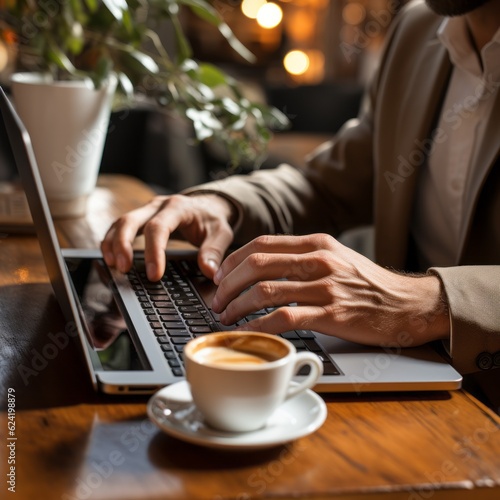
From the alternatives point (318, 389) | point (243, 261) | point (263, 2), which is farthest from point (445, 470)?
point (263, 2)

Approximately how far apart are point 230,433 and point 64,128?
866mm

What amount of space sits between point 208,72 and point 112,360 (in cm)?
94

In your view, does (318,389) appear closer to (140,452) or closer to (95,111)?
(140,452)

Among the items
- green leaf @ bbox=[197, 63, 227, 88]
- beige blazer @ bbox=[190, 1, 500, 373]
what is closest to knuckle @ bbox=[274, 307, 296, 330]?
beige blazer @ bbox=[190, 1, 500, 373]

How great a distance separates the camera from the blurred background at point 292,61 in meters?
3.66

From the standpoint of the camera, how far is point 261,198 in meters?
1.28

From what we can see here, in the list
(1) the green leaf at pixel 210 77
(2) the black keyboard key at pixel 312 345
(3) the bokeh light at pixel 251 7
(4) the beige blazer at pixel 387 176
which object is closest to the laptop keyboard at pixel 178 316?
(2) the black keyboard key at pixel 312 345

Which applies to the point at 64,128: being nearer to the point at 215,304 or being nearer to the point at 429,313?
the point at 215,304

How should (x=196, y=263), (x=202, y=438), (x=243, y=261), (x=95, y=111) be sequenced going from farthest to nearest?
(x=95, y=111)
(x=196, y=263)
(x=243, y=261)
(x=202, y=438)

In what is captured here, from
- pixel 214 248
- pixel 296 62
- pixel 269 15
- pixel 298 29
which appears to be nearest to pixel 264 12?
pixel 269 15

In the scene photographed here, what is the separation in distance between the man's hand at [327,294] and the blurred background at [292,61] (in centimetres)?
247

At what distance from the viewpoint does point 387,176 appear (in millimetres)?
1320

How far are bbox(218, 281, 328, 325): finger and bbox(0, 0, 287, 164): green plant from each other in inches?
26.9

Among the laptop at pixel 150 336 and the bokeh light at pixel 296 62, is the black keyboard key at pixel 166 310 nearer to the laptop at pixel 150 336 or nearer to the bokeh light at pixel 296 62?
the laptop at pixel 150 336
